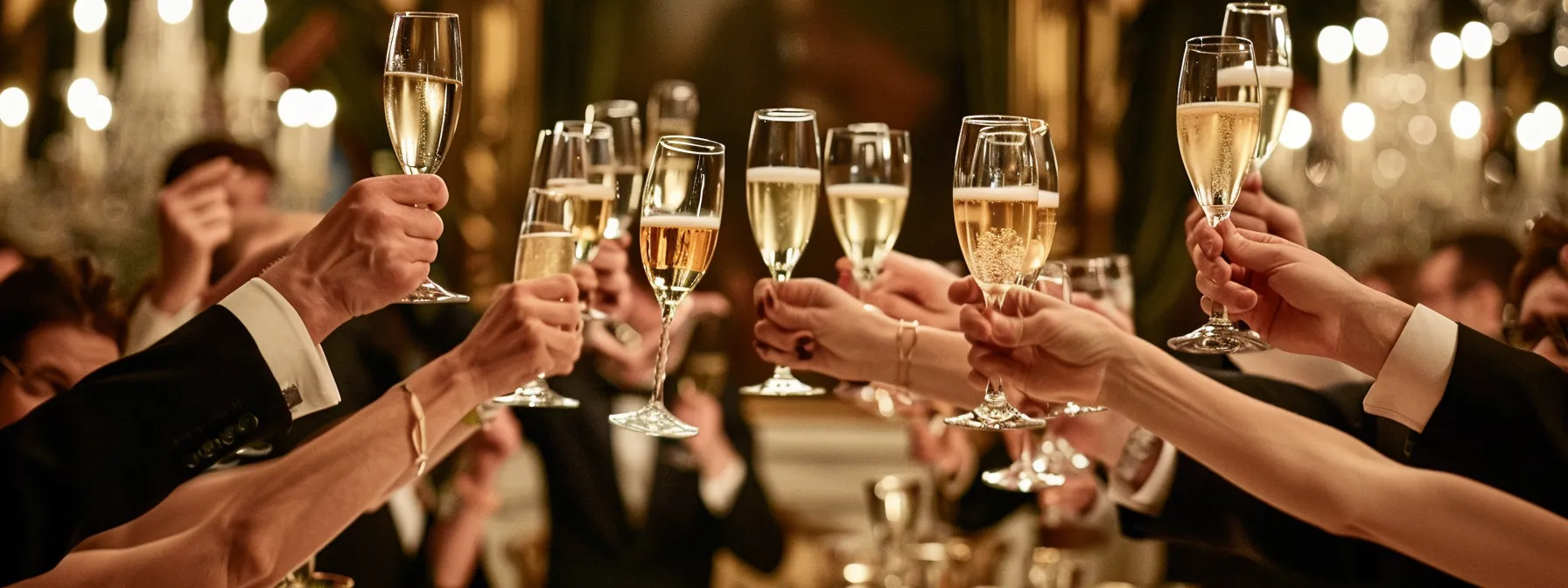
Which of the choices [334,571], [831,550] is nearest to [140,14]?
[334,571]

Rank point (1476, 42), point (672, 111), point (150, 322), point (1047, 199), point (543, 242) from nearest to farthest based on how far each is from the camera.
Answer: point (1047, 199) < point (543, 242) < point (672, 111) < point (150, 322) < point (1476, 42)

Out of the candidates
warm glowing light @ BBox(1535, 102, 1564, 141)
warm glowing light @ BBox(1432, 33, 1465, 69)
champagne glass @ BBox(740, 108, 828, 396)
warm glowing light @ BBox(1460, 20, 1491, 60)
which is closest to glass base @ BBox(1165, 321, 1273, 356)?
champagne glass @ BBox(740, 108, 828, 396)

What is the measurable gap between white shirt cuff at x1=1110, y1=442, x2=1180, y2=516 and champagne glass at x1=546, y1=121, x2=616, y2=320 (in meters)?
1.04

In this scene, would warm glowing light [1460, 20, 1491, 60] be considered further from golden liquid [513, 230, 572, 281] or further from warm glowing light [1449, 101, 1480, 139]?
golden liquid [513, 230, 572, 281]

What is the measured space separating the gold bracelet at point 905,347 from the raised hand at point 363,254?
0.81m

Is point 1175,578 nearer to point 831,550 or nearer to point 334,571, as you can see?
point 831,550

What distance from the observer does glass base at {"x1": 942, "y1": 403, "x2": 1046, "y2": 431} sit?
1789mm

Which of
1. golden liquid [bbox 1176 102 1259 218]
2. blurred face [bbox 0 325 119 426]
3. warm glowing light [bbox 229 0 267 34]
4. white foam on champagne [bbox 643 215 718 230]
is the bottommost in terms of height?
blurred face [bbox 0 325 119 426]

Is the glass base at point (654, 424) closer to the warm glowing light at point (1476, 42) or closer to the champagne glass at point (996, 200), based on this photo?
the champagne glass at point (996, 200)

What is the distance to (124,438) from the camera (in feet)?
5.33

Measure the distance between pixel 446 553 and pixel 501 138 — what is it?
99.2 inches

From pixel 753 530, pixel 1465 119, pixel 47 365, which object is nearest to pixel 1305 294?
pixel 47 365

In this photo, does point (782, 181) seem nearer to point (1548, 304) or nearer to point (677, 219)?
point (677, 219)

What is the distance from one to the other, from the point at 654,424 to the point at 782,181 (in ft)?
1.64
